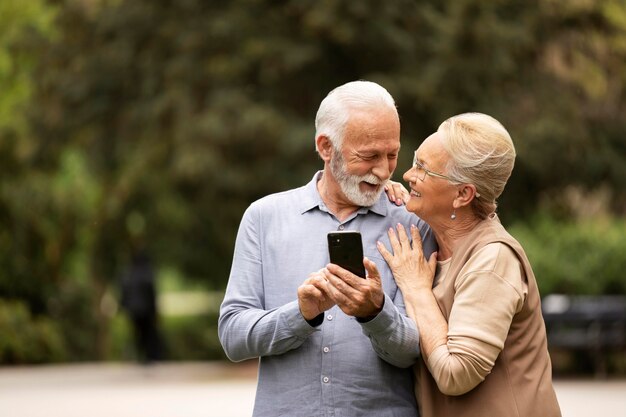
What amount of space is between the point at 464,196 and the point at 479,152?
0.17m

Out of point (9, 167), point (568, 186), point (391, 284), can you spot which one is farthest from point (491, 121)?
point (9, 167)

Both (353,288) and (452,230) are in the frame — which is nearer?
(353,288)

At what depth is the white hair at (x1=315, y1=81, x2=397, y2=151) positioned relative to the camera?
4.25 metres

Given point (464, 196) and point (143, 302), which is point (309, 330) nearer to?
point (464, 196)

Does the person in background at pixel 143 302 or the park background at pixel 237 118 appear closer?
the park background at pixel 237 118

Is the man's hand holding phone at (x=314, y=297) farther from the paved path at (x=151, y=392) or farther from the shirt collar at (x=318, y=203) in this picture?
the paved path at (x=151, y=392)

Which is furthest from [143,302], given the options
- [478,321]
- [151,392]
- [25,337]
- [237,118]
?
[478,321]

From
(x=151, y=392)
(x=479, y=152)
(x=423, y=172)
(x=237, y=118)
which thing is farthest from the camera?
(x=237, y=118)

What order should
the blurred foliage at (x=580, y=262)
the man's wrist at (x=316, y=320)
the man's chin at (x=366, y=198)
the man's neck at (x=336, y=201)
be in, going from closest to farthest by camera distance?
1. the man's wrist at (x=316, y=320)
2. the man's chin at (x=366, y=198)
3. the man's neck at (x=336, y=201)
4. the blurred foliage at (x=580, y=262)

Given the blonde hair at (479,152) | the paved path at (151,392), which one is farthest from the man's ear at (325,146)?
the paved path at (151,392)

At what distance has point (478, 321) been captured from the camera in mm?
3943

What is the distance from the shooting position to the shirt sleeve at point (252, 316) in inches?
160

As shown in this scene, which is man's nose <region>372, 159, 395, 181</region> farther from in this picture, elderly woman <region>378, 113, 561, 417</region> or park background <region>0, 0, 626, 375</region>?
park background <region>0, 0, 626, 375</region>

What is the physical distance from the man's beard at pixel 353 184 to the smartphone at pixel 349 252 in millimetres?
426
